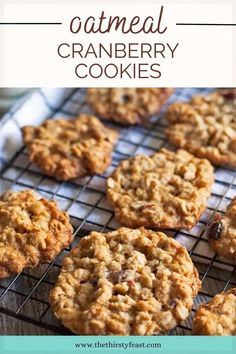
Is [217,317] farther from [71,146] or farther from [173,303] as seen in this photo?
[71,146]

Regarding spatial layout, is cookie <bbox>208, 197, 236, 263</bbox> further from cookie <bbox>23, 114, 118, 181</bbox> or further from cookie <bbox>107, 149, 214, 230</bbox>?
cookie <bbox>23, 114, 118, 181</bbox>

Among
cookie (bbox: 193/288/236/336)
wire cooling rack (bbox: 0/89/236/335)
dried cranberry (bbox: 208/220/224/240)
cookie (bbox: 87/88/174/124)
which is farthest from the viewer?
cookie (bbox: 87/88/174/124)

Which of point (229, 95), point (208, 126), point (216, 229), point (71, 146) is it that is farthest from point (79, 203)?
point (229, 95)

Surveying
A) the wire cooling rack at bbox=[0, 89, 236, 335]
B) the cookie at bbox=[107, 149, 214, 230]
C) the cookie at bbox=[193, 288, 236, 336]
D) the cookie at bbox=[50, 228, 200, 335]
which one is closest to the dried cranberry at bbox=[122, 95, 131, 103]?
the wire cooling rack at bbox=[0, 89, 236, 335]
